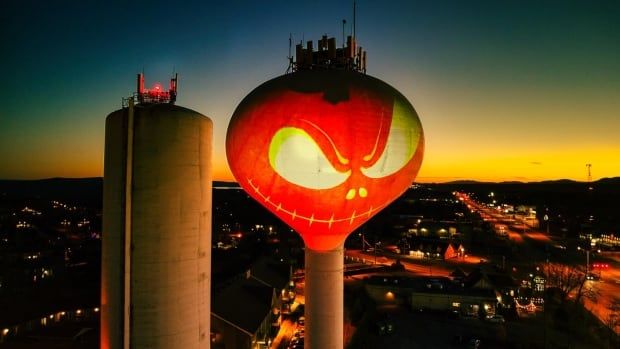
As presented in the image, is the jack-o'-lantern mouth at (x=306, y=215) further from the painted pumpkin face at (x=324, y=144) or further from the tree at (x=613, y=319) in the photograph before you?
the tree at (x=613, y=319)

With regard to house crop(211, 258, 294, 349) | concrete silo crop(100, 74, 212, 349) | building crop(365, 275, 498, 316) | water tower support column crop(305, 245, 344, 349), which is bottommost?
building crop(365, 275, 498, 316)

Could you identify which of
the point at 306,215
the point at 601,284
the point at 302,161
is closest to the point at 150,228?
the point at 302,161

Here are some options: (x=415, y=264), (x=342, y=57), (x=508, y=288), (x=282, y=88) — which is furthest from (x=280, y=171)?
(x=415, y=264)

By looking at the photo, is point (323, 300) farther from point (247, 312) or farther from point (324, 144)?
point (247, 312)

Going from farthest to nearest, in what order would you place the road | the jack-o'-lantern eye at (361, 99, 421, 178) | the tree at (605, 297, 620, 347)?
1. the road
2. the tree at (605, 297, 620, 347)
3. the jack-o'-lantern eye at (361, 99, 421, 178)

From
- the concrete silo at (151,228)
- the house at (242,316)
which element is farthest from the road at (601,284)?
the concrete silo at (151,228)

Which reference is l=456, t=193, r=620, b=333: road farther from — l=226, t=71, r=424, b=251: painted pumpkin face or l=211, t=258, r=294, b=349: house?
l=226, t=71, r=424, b=251: painted pumpkin face

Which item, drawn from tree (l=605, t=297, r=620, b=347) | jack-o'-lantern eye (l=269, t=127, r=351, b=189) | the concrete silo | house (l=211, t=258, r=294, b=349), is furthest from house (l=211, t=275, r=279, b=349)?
tree (l=605, t=297, r=620, b=347)
